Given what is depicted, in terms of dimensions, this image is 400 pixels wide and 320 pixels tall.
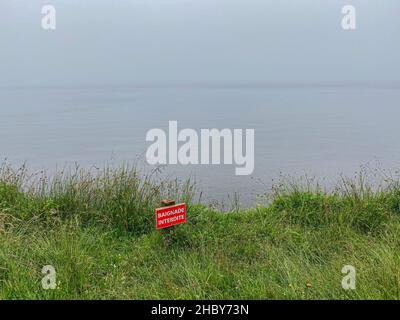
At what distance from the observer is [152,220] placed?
4637mm

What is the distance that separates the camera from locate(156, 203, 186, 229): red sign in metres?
3.95

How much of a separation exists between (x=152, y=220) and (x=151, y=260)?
916mm

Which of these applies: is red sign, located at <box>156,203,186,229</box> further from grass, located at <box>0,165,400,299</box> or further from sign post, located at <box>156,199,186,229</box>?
grass, located at <box>0,165,400,299</box>

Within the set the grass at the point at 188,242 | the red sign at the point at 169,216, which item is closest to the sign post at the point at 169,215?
the red sign at the point at 169,216

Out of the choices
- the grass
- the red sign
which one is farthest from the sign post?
the grass

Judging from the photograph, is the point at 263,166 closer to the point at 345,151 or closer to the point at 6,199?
the point at 345,151

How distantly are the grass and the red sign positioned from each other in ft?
0.43

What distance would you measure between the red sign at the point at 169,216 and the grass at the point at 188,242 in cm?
13

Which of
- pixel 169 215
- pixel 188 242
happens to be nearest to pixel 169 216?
pixel 169 215

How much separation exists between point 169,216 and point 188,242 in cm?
35

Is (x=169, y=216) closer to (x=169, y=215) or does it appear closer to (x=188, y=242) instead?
(x=169, y=215)

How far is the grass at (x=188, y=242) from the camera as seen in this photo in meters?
3.06

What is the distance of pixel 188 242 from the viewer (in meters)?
4.13

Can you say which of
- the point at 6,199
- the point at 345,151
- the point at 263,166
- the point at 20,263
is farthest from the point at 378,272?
the point at 345,151
